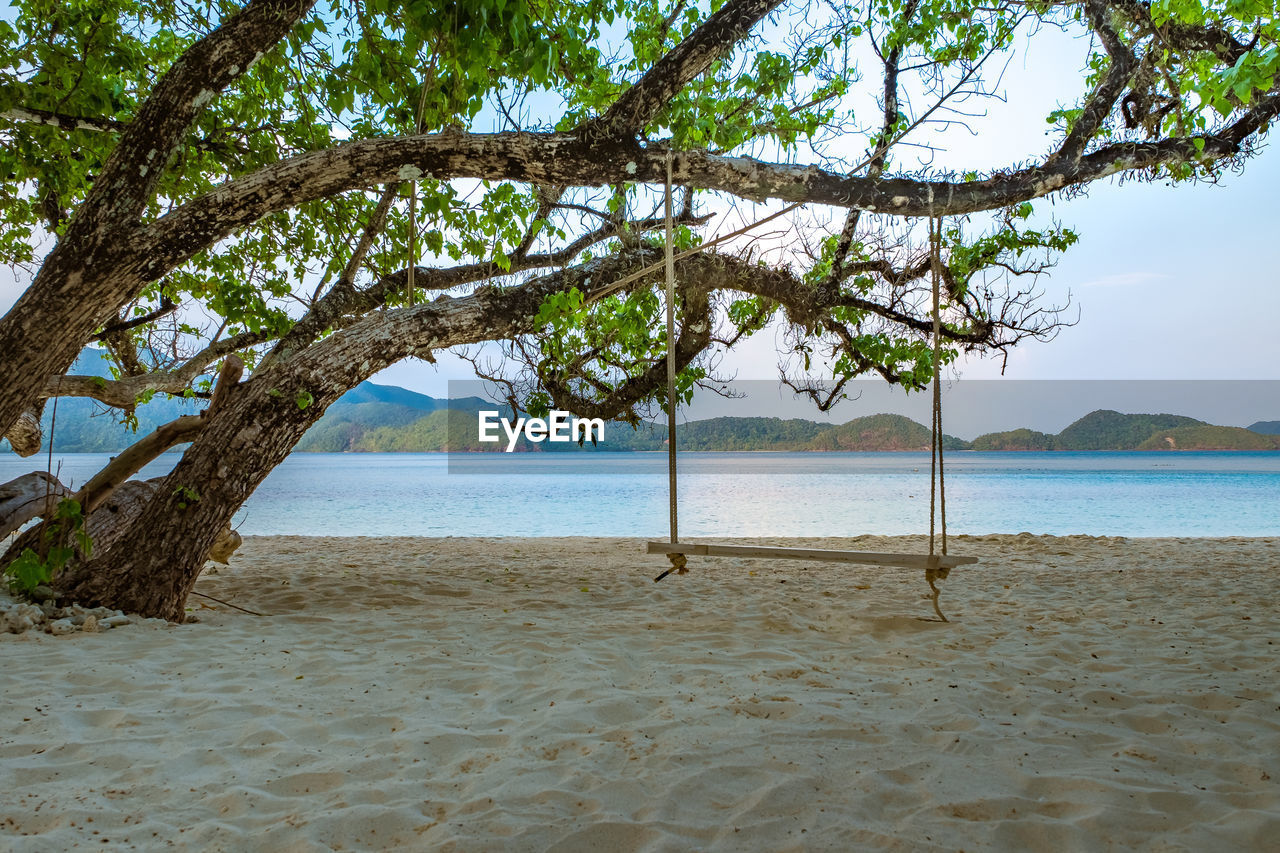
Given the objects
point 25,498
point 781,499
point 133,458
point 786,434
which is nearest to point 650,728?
point 133,458

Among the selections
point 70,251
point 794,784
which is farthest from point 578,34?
point 794,784

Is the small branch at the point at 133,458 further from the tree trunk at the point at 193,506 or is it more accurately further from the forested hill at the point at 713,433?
the forested hill at the point at 713,433

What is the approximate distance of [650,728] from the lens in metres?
2.58

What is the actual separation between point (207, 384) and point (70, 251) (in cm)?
417

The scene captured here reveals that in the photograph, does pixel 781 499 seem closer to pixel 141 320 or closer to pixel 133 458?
pixel 141 320

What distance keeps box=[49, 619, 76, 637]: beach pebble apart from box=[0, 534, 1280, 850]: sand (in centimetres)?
8

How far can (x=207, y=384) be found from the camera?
7.48m

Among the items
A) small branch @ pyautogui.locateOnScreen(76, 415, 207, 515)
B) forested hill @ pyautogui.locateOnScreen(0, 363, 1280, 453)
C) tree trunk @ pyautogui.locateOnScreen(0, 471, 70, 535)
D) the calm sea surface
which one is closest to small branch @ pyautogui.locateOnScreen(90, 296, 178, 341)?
tree trunk @ pyautogui.locateOnScreen(0, 471, 70, 535)

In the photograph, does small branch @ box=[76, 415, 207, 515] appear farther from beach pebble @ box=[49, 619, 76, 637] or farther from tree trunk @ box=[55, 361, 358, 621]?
beach pebble @ box=[49, 619, 76, 637]

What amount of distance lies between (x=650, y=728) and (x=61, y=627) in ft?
10.1

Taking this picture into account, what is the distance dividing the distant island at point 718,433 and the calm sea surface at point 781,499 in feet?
4.92

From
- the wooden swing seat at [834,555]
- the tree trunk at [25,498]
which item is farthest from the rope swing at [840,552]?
the tree trunk at [25,498]

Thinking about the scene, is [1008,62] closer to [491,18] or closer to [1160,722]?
[491,18]

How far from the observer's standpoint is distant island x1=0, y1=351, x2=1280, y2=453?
37812 mm
